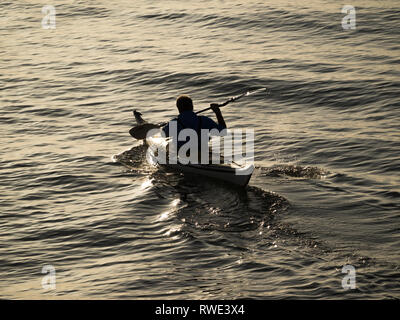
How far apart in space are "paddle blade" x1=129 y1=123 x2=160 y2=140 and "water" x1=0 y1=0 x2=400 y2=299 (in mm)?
350

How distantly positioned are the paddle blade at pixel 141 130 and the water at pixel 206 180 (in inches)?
13.8

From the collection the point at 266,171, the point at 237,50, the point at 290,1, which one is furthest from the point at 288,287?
the point at 290,1

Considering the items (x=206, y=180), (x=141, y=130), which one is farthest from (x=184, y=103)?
(x=141, y=130)

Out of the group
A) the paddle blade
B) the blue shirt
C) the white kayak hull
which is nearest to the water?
the white kayak hull

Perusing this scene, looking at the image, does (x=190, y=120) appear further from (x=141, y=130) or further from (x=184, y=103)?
(x=141, y=130)

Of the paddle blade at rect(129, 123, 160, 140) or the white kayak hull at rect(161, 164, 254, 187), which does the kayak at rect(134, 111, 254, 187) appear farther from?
the paddle blade at rect(129, 123, 160, 140)

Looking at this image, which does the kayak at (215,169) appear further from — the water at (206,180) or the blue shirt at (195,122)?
the blue shirt at (195,122)

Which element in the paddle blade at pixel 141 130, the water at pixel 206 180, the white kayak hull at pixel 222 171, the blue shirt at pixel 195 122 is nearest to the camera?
the water at pixel 206 180

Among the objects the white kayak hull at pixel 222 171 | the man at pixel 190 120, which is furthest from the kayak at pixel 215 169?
the man at pixel 190 120

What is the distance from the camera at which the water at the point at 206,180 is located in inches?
360

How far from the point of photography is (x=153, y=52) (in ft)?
77.4

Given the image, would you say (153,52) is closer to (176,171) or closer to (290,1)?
(290,1)

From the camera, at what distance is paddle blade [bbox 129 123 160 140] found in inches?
571
